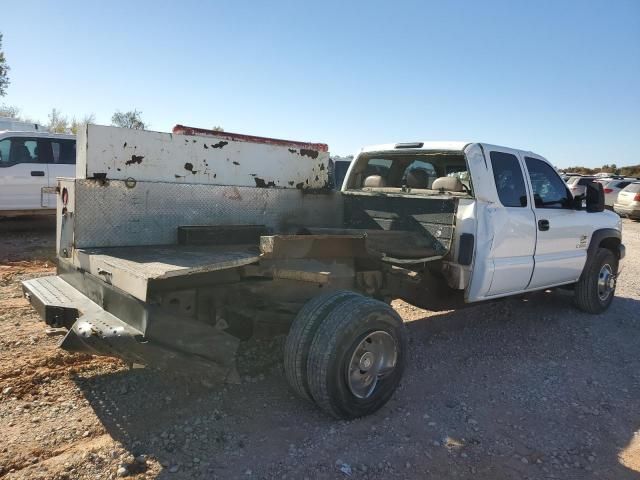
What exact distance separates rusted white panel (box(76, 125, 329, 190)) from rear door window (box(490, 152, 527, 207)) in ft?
5.87

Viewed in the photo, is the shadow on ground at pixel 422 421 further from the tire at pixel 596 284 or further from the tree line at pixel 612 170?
the tree line at pixel 612 170

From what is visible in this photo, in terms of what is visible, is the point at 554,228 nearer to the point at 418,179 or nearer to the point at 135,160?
the point at 418,179

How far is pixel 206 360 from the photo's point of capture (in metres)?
3.06

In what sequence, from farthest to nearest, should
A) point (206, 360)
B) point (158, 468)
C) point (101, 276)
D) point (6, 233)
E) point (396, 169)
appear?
1. point (6, 233)
2. point (396, 169)
3. point (101, 276)
4. point (206, 360)
5. point (158, 468)

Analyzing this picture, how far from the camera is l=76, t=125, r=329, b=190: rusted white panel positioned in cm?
389

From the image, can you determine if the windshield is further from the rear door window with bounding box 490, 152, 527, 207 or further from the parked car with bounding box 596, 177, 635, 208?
the parked car with bounding box 596, 177, 635, 208

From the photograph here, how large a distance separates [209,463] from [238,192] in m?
2.44

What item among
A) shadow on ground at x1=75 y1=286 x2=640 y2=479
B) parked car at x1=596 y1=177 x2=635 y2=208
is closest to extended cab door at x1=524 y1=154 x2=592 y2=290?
shadow on ground at x1=75 y1=286 x2=640 y2=479

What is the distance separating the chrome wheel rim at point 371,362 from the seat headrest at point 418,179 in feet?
7.49

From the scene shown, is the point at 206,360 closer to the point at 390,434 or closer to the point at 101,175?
the point at 390,434

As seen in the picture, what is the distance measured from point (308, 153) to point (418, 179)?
122cm

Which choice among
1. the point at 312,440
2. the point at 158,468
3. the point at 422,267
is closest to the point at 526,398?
the point at 422,267

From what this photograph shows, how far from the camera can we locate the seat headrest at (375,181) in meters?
5.75

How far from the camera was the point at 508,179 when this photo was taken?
4.91 metres
